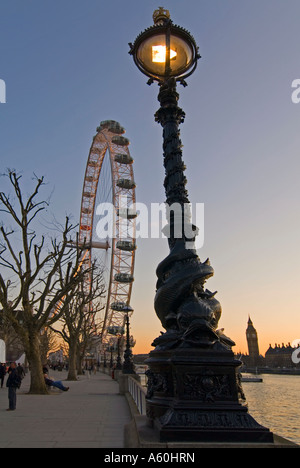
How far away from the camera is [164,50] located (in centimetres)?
709

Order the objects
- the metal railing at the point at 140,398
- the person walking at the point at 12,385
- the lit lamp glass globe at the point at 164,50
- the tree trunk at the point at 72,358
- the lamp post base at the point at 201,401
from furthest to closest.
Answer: the tree trunk at the point at 72,358 < the person walking at the point at 12,385 < the metal railing at the point at 140,398 < the lit lamp glass globe at the point at 164,50 < the lamp post base at the point at 201,401

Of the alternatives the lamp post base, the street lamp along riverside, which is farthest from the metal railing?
the lamp post base

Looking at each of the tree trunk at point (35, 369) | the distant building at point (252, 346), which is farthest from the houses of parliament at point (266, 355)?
the tree trunk at point (35, 369)

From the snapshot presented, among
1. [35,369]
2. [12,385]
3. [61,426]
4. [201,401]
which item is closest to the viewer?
[201,401]

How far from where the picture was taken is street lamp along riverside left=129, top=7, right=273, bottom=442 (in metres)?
3.82

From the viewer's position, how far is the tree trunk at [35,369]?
1652 centimetres

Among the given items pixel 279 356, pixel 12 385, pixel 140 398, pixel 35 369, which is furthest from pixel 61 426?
pixel 279 356

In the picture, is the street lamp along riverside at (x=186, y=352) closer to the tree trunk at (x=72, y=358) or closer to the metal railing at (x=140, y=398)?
the metal railing at (x=140, y=398)

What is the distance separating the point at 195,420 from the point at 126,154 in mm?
48665

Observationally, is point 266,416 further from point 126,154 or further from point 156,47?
point 126,154

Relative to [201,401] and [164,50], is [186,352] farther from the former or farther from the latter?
[164,50]

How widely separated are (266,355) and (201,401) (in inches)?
7041

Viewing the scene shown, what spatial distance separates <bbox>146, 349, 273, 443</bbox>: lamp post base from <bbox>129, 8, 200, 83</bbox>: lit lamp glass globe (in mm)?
5257

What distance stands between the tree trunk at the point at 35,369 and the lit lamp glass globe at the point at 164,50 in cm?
1376
